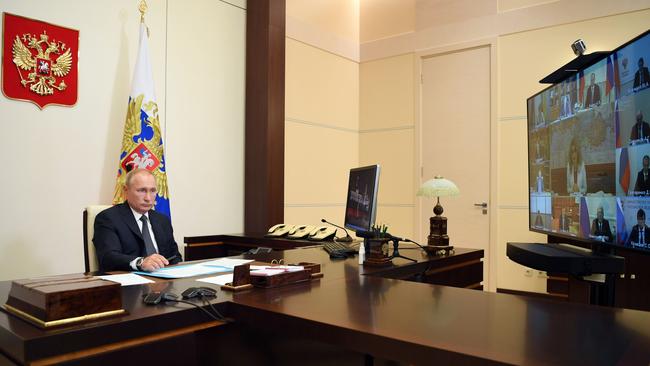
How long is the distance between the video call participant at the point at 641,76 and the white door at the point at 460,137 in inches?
136

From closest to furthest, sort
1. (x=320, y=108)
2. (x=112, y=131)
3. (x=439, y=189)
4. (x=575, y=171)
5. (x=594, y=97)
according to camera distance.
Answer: (x=594, y=97) < (x=575, y=171) < (x=439, y=189) < (x=112, y=131) < (x=320, y=108)

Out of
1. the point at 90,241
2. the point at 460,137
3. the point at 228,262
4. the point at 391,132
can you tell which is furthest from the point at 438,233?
the point at 391,132

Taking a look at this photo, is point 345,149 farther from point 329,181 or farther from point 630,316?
point 630,316

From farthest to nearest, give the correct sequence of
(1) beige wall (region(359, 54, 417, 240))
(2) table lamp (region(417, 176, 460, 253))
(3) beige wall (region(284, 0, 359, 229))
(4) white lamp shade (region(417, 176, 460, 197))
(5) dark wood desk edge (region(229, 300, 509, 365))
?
(1) beige wall (region(359, 54, 417, 240)) → (3) beige wall (region(284, 0, 359, 229)) → (4) white lamp shade (region(417, 176, 460, 197)) → (2) table lamp (region(417, 176, 460, 253)) → (5) dark wood desk edge (region(229, 300, 509, 365))

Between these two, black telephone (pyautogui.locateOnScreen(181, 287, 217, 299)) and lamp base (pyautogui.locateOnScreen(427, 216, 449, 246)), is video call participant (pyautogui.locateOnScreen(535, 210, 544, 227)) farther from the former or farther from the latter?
black telephone (pyautogui.locateOnScreen(181, 287, 217, 299))

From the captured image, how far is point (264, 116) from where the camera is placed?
4.54 meters

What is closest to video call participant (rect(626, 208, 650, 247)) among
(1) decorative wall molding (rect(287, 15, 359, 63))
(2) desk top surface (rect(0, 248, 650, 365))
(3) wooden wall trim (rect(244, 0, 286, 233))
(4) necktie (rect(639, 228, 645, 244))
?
(4) necktie (rect(639, 228, 645, 244))

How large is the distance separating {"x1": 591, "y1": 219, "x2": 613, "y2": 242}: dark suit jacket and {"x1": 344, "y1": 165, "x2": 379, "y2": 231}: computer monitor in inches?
39.8

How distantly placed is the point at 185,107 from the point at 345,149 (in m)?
2.12

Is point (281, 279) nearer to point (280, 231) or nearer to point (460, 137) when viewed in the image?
point (280, 231)

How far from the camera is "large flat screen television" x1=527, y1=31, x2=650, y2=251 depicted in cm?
150

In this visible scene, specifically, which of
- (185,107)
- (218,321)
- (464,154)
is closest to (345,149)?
(464,154)

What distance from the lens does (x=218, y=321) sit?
1380 mm

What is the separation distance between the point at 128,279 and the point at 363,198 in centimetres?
133
